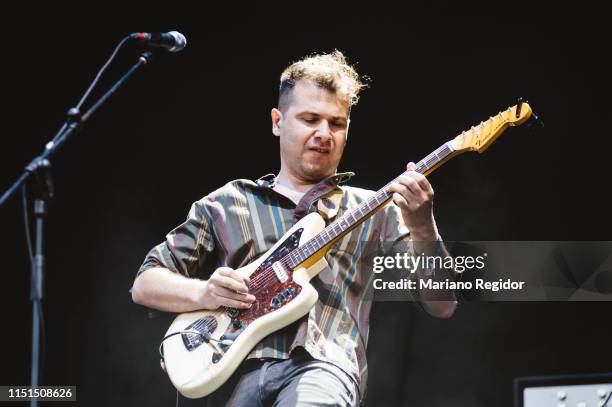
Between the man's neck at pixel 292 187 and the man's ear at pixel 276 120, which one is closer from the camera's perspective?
the man's neck at pixel 292 187

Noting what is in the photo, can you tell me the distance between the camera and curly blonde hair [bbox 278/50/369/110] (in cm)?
253

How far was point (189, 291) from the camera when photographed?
2.32 m

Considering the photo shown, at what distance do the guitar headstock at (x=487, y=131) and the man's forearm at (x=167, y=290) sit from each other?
97cm

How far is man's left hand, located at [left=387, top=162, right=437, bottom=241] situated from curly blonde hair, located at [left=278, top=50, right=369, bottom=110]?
1.49 feet

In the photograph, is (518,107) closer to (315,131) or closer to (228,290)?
(315,131)

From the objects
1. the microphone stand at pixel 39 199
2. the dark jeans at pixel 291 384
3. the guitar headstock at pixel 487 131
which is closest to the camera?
the microphone stand at pixel 39 199

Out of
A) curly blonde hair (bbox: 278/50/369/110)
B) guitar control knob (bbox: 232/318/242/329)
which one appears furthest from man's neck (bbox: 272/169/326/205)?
guitar control knob (bbox: 232/318/242/329)

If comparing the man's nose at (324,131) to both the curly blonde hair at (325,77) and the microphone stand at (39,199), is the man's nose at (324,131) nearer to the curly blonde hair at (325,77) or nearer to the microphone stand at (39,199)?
the curly blonde hair at (325,77)

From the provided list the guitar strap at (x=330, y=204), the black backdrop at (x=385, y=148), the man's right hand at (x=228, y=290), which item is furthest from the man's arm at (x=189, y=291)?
the black backdrop at (x=385, y=148)

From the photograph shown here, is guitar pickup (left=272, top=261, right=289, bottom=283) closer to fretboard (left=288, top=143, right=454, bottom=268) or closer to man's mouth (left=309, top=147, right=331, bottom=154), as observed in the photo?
fretboard (left=288, top=143, right=454, bottom=268)

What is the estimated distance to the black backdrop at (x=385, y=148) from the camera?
10.5ft

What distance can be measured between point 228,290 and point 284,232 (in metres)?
0.31

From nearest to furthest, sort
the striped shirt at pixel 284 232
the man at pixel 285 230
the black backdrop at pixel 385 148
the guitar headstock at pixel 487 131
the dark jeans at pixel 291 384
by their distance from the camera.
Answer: the dark jeans at pixel 291 384 → the man at pixel 285 230 → the striped shirt at pixel 284 232 → the guitar headstock at pixel 487 131 → the black backdrop at pixel 385 148

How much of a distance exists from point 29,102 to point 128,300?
3.17 ft
